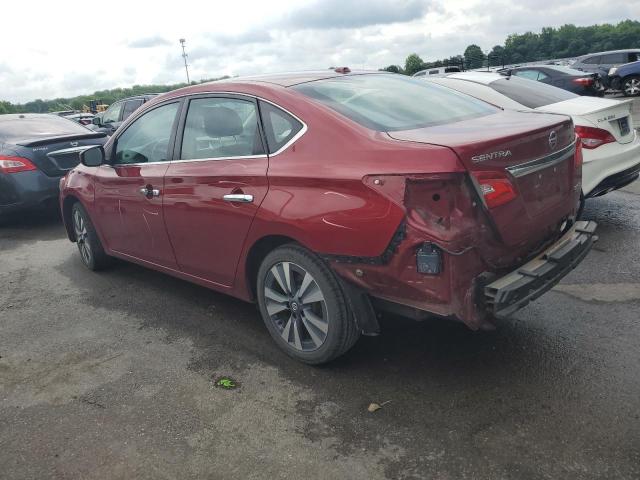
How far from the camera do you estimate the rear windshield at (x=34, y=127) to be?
8.09 meters

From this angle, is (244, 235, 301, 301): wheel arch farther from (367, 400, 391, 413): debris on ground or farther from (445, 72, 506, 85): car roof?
(445, 72, 506, 85): car roof

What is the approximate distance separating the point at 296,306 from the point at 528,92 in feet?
13.3

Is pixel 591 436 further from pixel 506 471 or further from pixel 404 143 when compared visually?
pixel 404 143

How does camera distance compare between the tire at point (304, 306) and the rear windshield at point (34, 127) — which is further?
the rear windshield at point (34, 127)

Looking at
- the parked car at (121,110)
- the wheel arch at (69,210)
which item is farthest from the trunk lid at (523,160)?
the parked car at (121,110)

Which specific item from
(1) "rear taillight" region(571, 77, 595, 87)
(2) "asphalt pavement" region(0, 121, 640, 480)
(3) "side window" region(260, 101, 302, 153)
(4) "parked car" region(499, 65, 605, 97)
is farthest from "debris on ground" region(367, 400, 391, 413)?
(1) "rear taillight" region(571, 77, 595, 87)

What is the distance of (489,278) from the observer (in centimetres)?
282

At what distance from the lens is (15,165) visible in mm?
7551

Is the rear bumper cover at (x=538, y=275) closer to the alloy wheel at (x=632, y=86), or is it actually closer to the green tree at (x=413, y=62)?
the alloy wheel at (x=632, y=86)

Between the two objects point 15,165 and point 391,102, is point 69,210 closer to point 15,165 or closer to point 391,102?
point 15,165

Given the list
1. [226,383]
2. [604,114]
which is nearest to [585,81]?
[604,114]

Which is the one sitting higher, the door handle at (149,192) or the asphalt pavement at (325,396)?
the door handle at (149,192)

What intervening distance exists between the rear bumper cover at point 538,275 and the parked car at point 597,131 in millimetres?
2076

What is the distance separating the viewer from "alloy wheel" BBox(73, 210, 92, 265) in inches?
221
